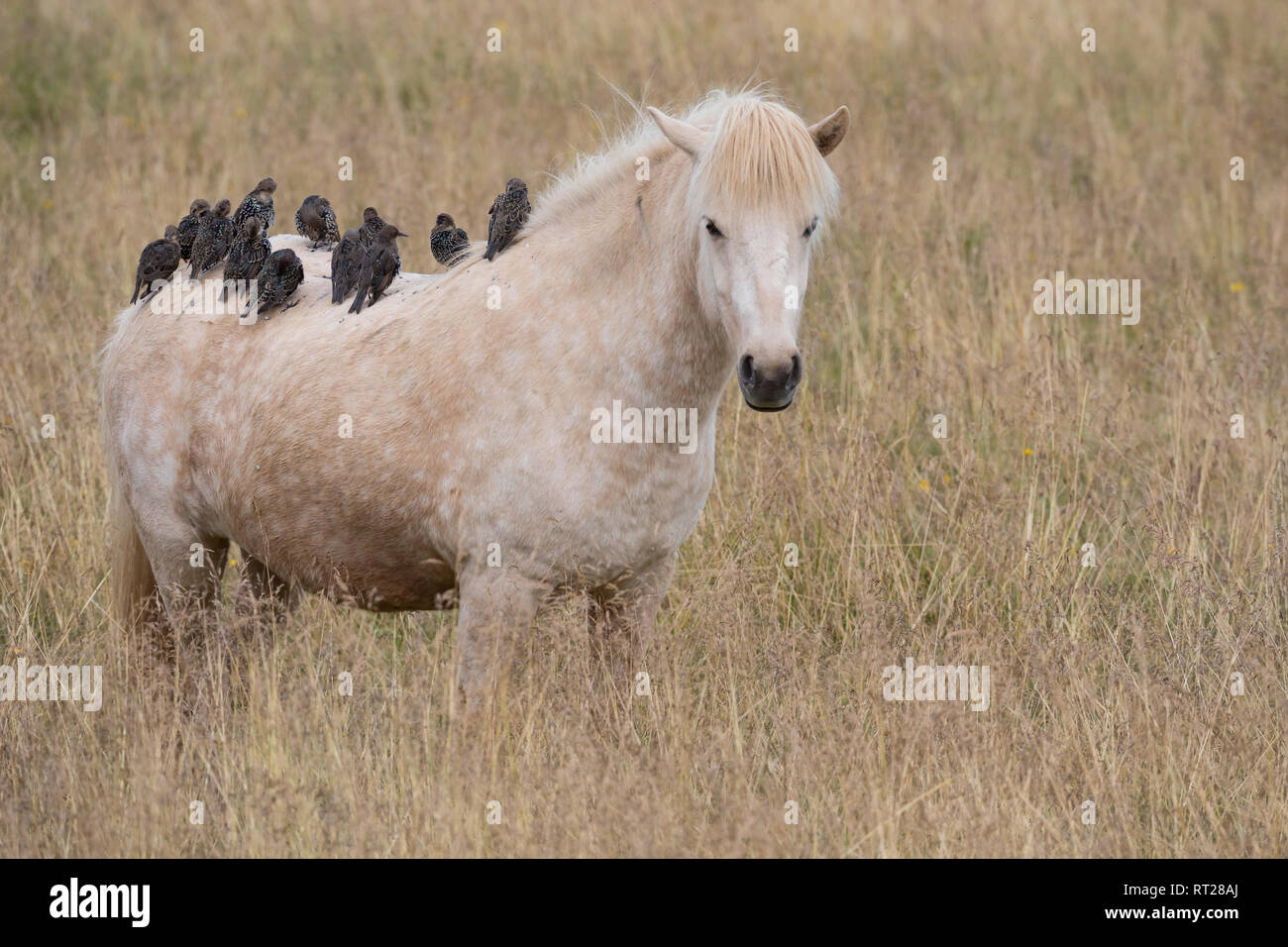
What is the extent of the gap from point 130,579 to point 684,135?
272cm

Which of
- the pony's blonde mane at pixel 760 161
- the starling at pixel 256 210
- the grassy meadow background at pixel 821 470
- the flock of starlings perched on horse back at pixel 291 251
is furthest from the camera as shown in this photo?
the starling at pixel 256 210

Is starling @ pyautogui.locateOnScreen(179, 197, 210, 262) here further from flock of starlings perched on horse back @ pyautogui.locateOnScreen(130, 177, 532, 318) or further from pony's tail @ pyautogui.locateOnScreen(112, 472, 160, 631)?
pony's tail @ pyautogui.locateOnScreen(112, 472, 160, 631)

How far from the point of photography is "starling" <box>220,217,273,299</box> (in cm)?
492

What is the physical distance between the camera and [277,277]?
4836 millimetres

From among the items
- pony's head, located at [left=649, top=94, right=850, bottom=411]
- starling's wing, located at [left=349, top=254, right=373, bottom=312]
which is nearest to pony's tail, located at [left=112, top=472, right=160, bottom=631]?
starling's wing, located at [left=349, top=254, right=373, bottom=312]

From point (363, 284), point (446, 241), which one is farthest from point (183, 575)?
point (446, 241)

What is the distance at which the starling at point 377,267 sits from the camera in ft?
15.3

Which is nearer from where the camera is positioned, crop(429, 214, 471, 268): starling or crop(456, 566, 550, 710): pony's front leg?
crop(456, 566, 550, 710): pony's front leg

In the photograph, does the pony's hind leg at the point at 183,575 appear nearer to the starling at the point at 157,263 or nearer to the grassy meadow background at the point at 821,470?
the grassy meadow background at the point at 821,470

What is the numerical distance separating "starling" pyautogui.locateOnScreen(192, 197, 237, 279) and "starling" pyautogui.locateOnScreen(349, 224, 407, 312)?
0.69 metres

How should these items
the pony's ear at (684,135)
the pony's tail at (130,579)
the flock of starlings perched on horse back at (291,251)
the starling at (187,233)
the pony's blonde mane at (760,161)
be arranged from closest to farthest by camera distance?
the pony's blonde mane at (760,161), the pony's ear at (684,135), the flock of starlings perched on horse back at (291,251), the pony's tail at (130,579), the starling at (187,233)

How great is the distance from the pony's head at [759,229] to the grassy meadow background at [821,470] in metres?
1.03

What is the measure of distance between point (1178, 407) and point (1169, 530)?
1.03m

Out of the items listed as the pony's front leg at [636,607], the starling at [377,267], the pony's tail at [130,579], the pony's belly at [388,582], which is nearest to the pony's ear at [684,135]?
the starling at [377,267]
